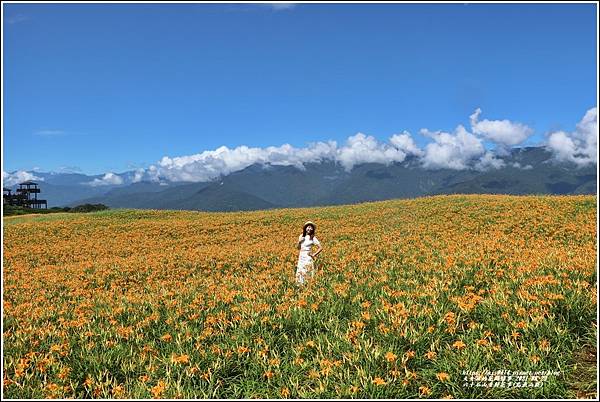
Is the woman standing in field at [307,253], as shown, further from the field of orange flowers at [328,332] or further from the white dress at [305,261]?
the field of orange flowers at [328,332]

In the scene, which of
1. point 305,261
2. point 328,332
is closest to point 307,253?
point 305,261

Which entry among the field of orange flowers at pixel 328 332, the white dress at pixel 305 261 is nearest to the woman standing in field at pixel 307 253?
the white dress at pixel 305 261

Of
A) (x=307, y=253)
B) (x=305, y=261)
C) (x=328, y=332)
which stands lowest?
(x=328, y=332)

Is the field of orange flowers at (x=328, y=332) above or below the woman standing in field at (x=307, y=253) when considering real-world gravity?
below

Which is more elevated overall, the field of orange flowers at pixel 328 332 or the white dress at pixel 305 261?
the white dress at pixel 305 261

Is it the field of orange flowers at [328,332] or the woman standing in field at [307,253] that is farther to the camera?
the woman standing in field at [307,253]

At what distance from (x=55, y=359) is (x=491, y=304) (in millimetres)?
6725

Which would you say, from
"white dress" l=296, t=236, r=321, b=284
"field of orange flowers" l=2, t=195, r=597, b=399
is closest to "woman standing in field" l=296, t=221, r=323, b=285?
"white dress" l=296, t=236, r=321, b=284

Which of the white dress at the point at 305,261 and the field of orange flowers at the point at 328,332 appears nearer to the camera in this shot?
the field of orange flowers at the point at 328,332

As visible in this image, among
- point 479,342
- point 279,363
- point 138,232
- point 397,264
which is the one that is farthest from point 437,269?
point 138,232

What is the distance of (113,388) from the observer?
501 centimetres

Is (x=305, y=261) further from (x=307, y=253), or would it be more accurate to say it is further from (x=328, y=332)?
(x=328, y=332)

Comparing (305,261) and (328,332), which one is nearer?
(328,332)

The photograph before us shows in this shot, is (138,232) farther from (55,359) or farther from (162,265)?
(55,359)
